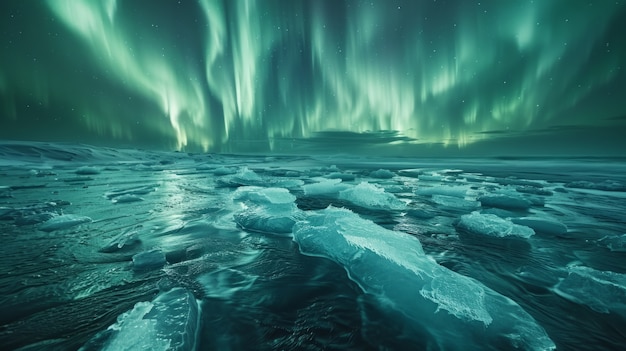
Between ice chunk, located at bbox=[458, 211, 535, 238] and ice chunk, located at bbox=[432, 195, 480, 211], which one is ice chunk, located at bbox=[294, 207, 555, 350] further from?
ice chunk, located at bbox=[432, 195, 480, 211]

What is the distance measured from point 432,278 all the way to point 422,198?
7.92 metres

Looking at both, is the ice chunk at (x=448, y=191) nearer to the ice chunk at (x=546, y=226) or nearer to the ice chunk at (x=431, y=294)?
the ice chunk at (x=546, y=226)

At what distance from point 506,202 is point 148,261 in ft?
34.4

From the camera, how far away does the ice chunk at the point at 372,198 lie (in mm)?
8164

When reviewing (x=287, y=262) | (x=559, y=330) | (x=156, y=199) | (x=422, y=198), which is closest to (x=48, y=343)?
(x=287, y=262)

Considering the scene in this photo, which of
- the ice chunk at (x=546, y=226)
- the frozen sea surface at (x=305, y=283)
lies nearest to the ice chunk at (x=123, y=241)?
the frozen sea surface at (x=305, y=283)

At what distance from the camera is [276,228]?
5480 mm

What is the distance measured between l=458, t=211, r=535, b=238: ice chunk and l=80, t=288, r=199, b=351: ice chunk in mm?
6134

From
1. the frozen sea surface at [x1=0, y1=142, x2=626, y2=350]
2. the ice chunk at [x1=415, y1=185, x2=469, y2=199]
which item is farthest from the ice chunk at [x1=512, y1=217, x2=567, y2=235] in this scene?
the ice chunk at [x1=415, y1=185, x2=469, y2=199]

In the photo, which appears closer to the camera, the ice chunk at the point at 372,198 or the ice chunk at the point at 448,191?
the ice chunk at the point at 372,198

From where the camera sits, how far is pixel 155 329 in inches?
81.6

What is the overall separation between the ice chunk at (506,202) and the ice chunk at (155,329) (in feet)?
32.2

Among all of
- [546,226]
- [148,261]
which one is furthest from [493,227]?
[148,261]

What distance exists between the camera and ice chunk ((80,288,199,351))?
6.34 feet
